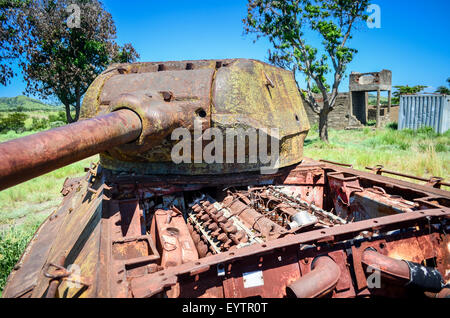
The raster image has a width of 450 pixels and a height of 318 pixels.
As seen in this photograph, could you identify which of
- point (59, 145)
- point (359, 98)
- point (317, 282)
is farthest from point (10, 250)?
point (359, 98)

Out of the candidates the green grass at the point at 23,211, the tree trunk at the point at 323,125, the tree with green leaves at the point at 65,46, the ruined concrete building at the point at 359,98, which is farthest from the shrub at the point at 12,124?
the ruined concrete building at the point at 359,98

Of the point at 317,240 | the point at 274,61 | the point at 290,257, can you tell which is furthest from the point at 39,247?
the point at 274,61

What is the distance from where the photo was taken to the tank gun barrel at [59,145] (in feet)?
5.17

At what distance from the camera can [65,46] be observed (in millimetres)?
17109

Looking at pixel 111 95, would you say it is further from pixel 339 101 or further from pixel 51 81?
pixel 339 101

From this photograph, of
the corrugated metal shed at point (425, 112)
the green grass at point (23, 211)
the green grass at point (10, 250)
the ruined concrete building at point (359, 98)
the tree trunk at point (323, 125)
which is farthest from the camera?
the ruined concrete building at point (359, 98)

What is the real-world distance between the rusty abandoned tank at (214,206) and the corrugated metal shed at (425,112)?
52.3ft

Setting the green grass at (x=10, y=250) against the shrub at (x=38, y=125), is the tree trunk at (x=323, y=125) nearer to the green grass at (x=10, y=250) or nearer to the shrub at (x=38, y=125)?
the green grass at (x=10, y=250)

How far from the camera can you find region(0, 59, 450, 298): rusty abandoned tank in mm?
2096

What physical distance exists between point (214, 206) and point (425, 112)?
59.7 ft

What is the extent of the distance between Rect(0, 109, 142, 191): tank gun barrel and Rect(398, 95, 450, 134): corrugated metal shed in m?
19.0

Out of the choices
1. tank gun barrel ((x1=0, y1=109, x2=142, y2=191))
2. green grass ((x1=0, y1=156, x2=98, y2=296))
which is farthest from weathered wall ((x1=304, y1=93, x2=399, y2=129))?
tank gun barrel ((x1=0, y1=109, x2=142, y2=191))

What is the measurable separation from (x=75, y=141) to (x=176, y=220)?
1576 mm
